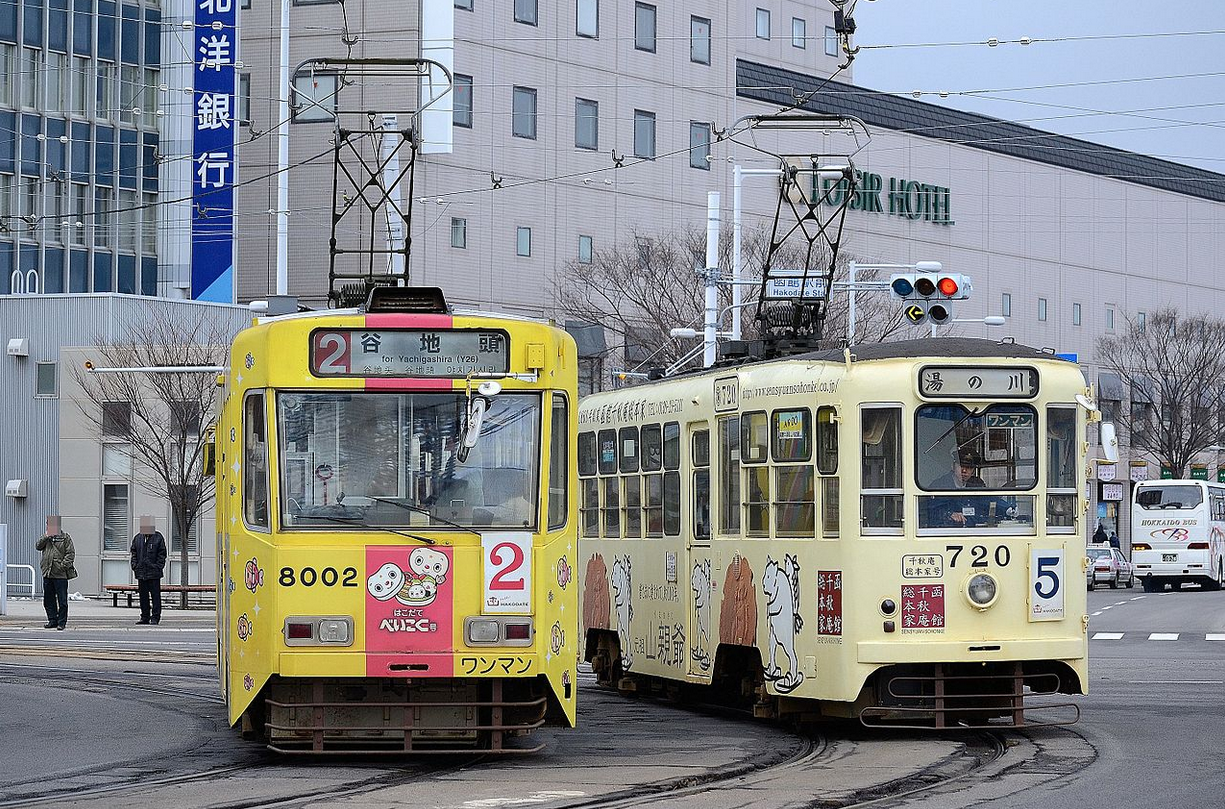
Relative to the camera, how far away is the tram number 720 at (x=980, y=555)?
1496cm

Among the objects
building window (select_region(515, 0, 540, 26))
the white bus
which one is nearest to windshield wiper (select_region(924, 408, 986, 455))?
the white bus

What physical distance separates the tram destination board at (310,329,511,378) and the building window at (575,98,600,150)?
46412 mm

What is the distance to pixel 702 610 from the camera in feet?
56.4

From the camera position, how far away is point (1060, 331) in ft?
259

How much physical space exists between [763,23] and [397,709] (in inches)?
2886

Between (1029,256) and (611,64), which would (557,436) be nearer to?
(611,64)

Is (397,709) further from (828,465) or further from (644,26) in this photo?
(644,26)

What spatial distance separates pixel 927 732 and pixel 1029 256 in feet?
210

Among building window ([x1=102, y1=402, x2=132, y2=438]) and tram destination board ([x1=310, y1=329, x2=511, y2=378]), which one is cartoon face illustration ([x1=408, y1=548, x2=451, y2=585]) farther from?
building window ([x1=102, y1=402, x2=132, y2=438])

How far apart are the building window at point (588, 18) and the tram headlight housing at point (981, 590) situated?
45758 mm

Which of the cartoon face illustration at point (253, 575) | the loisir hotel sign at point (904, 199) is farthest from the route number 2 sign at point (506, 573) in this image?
the loisir hotel sign at point (904, 199)

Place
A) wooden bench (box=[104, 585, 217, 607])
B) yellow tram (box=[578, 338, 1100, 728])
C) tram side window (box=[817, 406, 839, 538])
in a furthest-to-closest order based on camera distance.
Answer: wooden bench (box=[104, 585, 217, 607]), tram side window (box=[817, 406, 839, 538]), yellow tram (box=[578, 338, 1100, 728])

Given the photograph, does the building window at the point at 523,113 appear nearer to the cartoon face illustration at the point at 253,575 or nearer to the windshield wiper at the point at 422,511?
the cartoon face illustration at the point at 253,575

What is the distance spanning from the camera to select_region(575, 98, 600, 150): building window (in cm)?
5938
